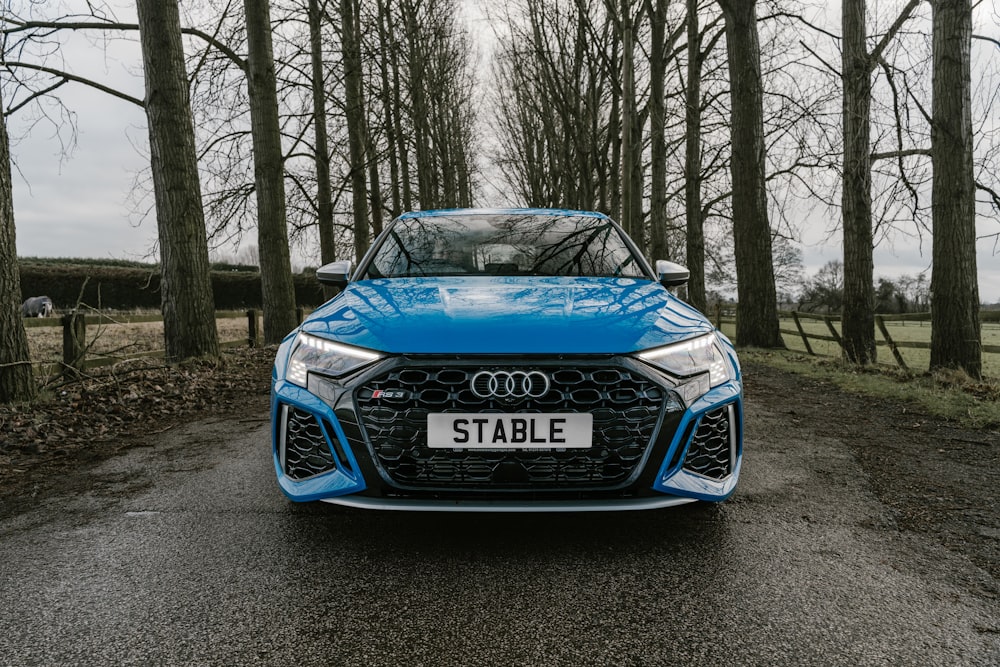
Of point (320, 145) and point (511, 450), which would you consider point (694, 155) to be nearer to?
point (320, 145)

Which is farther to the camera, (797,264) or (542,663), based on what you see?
(797,264)

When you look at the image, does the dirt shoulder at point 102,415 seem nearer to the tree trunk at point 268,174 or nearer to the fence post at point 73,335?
the fence post at point 73,335

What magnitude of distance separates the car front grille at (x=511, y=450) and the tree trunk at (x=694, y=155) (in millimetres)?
12219

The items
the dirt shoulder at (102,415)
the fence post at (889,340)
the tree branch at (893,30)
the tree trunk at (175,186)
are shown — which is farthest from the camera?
the fence post at (889,340)

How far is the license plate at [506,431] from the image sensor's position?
2.44 meters

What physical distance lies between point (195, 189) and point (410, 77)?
11.7m

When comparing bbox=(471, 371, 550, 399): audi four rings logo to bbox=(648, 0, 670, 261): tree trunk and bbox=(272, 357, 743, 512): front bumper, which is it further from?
bbox=(648, 0, 670, 261): tree trunk

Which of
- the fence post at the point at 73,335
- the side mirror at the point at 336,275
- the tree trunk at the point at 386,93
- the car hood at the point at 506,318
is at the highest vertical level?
the tree trunk at the point at 386,93

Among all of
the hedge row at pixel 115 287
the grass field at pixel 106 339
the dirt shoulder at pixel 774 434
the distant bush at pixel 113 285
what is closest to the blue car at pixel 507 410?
the dirt shoulder at pixel 774 434

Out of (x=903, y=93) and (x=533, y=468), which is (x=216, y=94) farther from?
(x=533, y=468)

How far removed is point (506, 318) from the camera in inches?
107

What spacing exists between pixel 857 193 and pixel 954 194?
1291mm

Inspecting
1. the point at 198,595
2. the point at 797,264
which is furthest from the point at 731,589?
the point at 797,264

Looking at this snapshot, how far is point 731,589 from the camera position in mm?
2359
